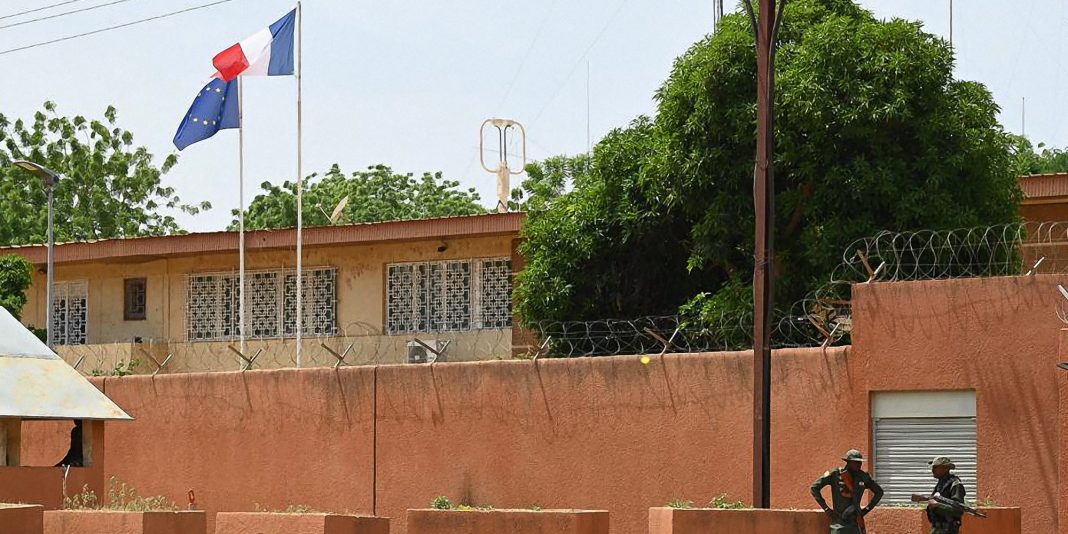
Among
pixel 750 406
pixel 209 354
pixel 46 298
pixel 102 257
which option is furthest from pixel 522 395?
pixel 46 298

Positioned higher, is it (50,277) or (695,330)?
(50,277)

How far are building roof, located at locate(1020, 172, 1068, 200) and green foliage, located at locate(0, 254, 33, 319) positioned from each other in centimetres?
1589

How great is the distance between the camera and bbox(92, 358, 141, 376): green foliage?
25.3 metres

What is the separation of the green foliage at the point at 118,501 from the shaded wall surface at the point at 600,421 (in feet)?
0.74

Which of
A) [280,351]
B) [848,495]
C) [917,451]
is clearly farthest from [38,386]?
[848,495]

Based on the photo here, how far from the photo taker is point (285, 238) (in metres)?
25.7

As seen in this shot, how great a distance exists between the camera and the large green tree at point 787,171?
18.4 metres

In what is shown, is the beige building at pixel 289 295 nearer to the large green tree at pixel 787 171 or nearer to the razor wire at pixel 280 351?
the razor wire at pixel 280 351

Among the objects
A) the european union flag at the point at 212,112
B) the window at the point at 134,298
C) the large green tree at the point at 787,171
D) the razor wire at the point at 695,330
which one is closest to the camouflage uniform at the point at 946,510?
the razor wire at the point at 695,330

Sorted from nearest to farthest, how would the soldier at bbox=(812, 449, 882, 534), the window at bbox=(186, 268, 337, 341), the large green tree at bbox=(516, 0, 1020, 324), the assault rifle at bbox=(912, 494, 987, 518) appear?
the assault rifle at bbox=(912, 494, 987, 518) → the soldier at bbox=(812, 449, 882, 534) → the large green tree at bbox=(516, 0, 1020, 324) → the window at bbox=(186, 268, 337, 341)

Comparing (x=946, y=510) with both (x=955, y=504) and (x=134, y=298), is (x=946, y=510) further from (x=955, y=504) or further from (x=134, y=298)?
(x=134, y=298)

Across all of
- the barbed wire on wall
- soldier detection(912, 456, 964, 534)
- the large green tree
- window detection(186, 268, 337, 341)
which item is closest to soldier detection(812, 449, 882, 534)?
soldier detection(912, 456, 964, 534)

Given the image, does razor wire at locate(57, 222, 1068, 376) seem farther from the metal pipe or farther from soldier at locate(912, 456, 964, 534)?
soldier at locate(912, 456, 964, 534)

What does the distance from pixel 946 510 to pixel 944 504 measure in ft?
0.16
